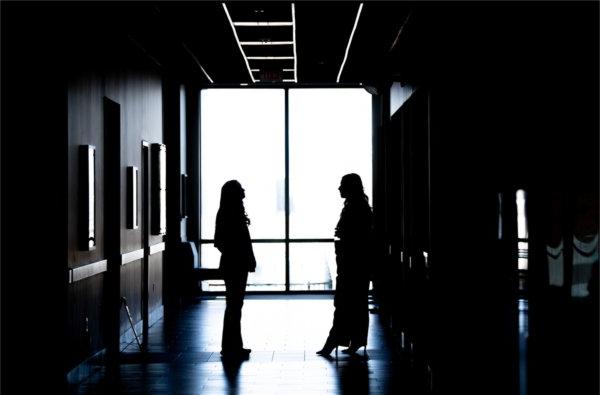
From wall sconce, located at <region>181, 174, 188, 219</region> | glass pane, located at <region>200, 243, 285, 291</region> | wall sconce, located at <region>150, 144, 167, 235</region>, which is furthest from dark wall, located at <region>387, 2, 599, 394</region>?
glass pane, located at <region>200, 243, 285, 291</region>

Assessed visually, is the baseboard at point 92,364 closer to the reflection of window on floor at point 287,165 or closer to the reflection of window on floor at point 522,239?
the reflection of window on floor at point 522,239

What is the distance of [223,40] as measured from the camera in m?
9.60

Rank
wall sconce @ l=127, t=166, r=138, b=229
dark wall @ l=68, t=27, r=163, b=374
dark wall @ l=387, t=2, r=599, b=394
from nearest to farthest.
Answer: dark wall @ l=387, t=2, r=599, b=394, dark wall @ l=68, t=27, r=163, b=374, wall sconce @ l=127, t=166, r=138, b=229

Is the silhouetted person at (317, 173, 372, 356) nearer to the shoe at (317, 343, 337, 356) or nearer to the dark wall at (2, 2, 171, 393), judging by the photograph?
the shoe at (317, 343, 337, 356)

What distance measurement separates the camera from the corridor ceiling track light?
8625mm

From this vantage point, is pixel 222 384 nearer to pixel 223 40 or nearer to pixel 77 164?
pixel 77 164

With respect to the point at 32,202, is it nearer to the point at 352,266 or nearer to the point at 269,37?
the point at 352,266

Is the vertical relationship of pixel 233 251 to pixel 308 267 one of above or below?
above

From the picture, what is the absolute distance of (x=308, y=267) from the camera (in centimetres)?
1377

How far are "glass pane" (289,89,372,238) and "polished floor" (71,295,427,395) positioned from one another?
3.45 m

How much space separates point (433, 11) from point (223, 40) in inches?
149

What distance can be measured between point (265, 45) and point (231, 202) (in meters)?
2.76

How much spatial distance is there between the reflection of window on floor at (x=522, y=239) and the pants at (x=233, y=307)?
383 centimetres

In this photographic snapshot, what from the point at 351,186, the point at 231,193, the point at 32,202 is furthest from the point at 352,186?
the point at 32,202
